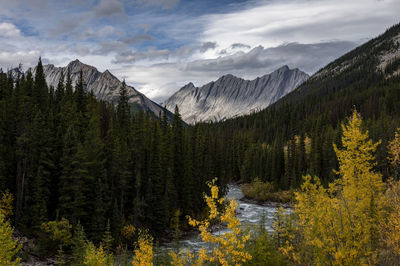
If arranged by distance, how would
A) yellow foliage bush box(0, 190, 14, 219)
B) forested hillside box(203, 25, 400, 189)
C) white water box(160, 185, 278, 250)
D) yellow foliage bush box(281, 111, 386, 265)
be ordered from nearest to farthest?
1. yellow foliage bush box(281, 111, 386, 265)
2. yellow foliage bush box(0, 190, 14, 219)
3. white water box(160, 185, 278, 250)
4. forested hillside box(203, 25, 400, 189)

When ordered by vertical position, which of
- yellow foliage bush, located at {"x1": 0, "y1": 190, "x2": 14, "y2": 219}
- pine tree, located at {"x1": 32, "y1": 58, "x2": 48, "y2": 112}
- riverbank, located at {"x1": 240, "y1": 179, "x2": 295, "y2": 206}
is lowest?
riverbank, located at {"x1": 240, "y1": 179, "x2": 295, "y2": 206}

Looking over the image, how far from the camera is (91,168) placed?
169 feet

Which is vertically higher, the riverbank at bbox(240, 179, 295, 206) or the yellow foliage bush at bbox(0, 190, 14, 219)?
the yellow foliage bush at bbox(0, 190, 14, 219)

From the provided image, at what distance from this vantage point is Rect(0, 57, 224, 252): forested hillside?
4747 cm

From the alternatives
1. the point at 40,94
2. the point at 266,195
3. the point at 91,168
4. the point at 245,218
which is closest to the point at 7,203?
the point at 91,168

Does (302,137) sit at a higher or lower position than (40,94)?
lower

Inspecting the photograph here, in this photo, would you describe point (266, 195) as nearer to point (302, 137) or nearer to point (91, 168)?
point (302, 137)

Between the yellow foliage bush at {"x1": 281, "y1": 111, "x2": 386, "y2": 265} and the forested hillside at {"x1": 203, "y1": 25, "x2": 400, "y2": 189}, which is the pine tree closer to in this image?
the forested hillside at {"x1": 203, "y1": 25, "x2": 400, "y2": 189}

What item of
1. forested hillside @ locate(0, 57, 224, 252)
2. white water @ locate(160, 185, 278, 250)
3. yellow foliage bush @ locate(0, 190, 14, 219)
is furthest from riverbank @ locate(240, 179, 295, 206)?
yellow foliage bush @ locate(0, 190, 14, 219)

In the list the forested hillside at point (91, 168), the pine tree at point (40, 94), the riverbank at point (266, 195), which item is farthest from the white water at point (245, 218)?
the pine tree at point (40, 94)

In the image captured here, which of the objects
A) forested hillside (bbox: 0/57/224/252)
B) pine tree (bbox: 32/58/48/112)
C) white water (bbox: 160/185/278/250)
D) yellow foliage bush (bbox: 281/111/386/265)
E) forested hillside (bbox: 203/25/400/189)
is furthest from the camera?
forested hillside (bbox: 203/25/400/189)

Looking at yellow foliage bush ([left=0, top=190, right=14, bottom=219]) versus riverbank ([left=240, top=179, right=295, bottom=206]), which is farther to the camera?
riverbank ([left=240, top=179, right=295, bottom=206])

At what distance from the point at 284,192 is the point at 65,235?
66.7 meters

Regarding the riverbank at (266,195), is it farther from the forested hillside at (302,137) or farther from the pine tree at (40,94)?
the pine tree at (40,94)
